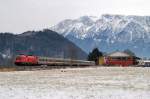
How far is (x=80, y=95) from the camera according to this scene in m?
39.3

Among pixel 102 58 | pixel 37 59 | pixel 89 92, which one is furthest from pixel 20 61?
pixel 89 92

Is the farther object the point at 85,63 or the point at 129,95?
the point at 85,63

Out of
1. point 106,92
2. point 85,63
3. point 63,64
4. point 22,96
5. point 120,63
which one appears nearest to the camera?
point 22,96

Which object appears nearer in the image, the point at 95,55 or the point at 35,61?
the point at 35,61

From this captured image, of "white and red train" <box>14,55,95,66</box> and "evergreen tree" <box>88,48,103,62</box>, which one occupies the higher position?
"evergreen tree" <box>88,48,103,62</box>

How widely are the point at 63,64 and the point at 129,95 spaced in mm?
107157

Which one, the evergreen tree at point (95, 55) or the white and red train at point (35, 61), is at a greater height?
the evergreen tree at point (95, 55)

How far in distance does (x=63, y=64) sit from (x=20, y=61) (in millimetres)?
20712

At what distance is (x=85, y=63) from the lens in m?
156

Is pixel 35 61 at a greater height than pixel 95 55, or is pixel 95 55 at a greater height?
pixel 95 55

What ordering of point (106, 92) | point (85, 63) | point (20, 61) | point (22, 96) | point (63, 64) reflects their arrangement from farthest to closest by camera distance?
point (85, 63)
point (63, 64)
point (20, 61)
point (106, 92)
point (22, 96)

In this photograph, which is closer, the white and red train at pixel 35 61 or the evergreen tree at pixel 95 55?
the white and red train at pixel 35 61

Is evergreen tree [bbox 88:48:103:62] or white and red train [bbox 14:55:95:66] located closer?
white and red train [bbox 14:55:95:66]

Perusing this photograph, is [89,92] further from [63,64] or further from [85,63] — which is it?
[85,63]
